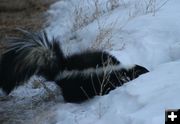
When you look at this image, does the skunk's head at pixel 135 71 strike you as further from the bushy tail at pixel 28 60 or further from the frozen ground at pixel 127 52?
the bushy tail at pixel 28 60

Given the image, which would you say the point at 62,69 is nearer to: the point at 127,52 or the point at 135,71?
the point at 135,71

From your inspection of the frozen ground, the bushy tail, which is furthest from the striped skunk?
the frozen ground

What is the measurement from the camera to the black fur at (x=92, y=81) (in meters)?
Answer: 5.75

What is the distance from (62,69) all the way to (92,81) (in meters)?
0.40

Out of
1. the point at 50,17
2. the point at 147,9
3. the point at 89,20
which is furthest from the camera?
the point at 50,17

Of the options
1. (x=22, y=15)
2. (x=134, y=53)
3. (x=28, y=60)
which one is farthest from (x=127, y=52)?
(x=22, y=15)

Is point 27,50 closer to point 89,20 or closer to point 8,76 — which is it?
point 8,76

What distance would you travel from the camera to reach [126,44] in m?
6.88

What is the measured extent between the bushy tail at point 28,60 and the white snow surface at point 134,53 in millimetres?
504

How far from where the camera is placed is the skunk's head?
575 centimetres

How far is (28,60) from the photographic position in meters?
5.70

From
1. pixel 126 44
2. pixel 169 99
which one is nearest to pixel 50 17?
pixel 126 44

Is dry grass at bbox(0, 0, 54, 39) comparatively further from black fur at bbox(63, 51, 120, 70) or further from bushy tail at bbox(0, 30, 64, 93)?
black fur at bbox(63, 51, 120, 70)

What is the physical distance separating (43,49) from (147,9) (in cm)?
262
